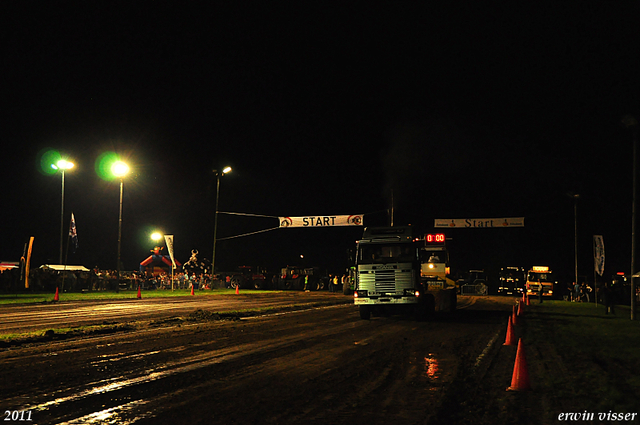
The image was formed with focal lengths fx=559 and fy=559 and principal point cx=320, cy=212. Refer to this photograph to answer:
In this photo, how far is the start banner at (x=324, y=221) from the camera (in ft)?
163

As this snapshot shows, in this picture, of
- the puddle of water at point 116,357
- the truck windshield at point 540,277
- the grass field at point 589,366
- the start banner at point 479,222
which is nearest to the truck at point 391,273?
the grass field at point 589,366

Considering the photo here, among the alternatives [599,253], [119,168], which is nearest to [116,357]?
[599,253]

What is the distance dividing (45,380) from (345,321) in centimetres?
1288

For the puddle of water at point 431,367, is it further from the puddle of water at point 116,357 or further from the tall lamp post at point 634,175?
the tall lamp post at point 634,175

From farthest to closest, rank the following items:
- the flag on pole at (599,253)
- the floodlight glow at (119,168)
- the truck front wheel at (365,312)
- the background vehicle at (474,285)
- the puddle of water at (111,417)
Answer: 1. the background vehicle at (474,285)
2. the floodlight glow at (119,168)
3. the flag on pole at (599,253)
4. the truck front wheel at (365,312)
5. the puddle of water at (111,417)

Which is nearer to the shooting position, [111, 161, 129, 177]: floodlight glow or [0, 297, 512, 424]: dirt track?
[0, 297, 512, 424]: dirt track

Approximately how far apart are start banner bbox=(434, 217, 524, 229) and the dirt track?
38.7 meters

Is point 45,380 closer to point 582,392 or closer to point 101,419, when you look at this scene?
point 101,419

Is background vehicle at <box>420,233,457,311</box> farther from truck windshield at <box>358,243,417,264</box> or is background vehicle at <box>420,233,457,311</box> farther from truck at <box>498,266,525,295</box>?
truck at <box>498,266,525,295</box>

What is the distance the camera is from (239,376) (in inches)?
350

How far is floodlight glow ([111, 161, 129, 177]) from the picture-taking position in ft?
123

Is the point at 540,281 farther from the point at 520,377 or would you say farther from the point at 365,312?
the point at 520,377

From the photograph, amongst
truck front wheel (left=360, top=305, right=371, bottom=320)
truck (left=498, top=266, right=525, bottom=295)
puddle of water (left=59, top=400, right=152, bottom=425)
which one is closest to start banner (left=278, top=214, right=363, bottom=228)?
truck (left=498, top=266, right=525, bottom=295)

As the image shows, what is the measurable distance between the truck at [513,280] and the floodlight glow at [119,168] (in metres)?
36.0
